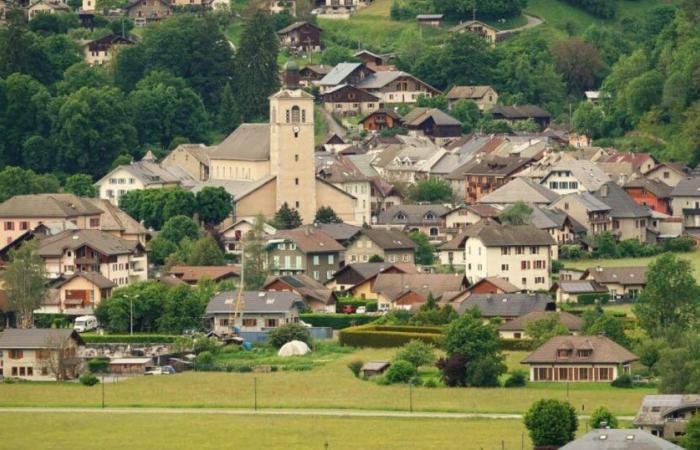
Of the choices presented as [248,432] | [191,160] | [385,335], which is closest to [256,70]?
[191,160]

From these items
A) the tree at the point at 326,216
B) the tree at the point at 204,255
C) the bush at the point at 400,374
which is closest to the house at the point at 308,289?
the tree at the point at 204,255

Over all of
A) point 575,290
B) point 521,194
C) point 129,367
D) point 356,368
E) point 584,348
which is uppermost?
point 521,194

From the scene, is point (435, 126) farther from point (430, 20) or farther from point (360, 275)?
point (360, 275)

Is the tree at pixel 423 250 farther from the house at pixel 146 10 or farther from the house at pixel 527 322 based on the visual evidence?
the house at pixel 146 10

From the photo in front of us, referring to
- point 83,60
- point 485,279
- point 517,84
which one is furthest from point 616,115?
point 485,279

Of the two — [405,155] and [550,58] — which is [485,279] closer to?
[405,155]

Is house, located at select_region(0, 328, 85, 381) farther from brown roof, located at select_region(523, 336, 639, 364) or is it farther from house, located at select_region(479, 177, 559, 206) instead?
house, located at select_region(479, 177, 559, 206)
